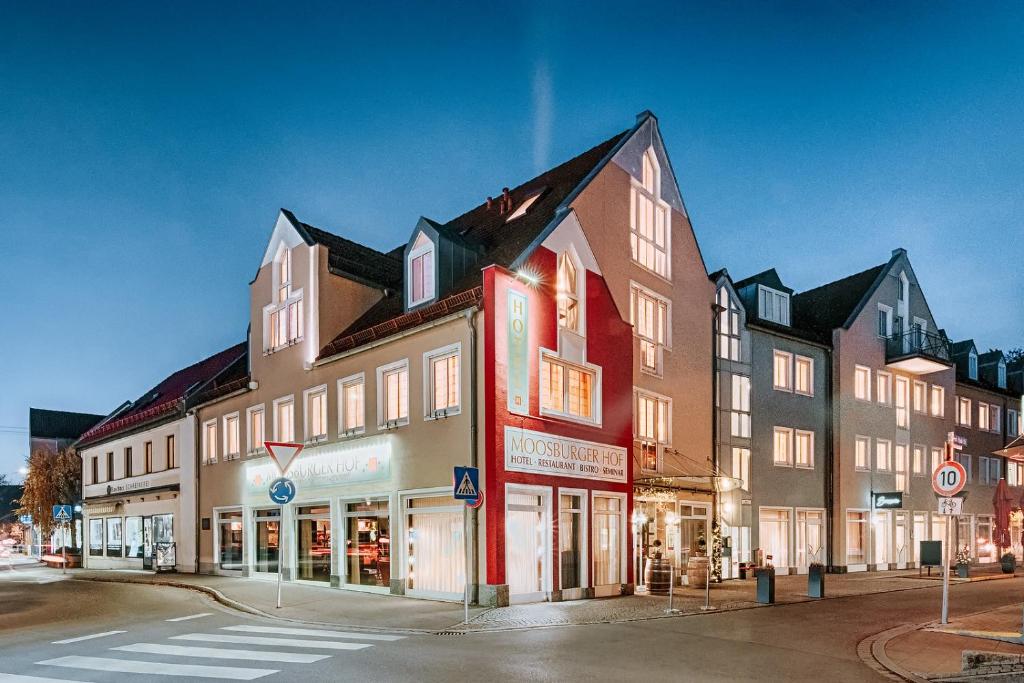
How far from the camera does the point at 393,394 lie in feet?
67.5

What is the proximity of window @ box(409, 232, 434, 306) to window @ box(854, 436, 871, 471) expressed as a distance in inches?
801

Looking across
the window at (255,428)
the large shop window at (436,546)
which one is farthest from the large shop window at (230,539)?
the large shop window at (436,546)

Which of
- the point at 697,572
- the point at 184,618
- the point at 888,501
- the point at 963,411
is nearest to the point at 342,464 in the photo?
the point at 184,618

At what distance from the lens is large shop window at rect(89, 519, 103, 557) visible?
3672 cm

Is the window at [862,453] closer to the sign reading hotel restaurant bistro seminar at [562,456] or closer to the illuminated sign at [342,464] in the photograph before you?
the sign reading hotel restaurant bistro seminar at [562,456]

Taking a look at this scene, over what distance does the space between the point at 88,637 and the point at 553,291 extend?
11.6 metres

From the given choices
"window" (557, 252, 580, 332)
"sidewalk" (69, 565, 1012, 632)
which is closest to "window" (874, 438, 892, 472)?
"sidewalk" (69, 565, 1012, 632)

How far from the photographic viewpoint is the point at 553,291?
1977 cm

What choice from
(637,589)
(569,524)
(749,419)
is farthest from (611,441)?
(749,419)

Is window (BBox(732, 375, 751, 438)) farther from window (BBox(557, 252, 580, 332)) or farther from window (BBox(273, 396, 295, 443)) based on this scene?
window (BBox(273, 396, 295, 443))

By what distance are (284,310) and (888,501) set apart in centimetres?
2405

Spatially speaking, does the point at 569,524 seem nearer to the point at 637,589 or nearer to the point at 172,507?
the point at 637,589

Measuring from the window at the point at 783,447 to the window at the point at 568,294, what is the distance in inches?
522

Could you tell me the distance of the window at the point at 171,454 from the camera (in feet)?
103
